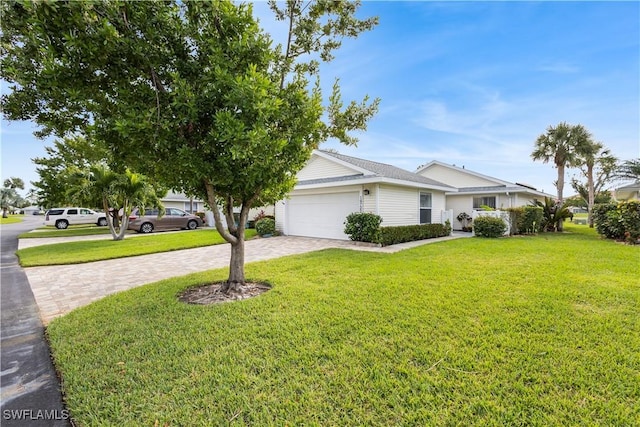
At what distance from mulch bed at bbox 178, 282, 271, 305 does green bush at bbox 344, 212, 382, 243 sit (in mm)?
6164

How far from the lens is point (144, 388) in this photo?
2.53m

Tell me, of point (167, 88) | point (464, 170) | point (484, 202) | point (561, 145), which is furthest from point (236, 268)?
point (561, 145)

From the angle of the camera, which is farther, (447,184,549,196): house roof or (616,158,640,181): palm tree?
(616,158,640,181): palm tree

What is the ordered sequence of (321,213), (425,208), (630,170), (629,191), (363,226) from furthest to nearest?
(629,191) → (630,170) → (425,208) → (321,213) → (363,226)

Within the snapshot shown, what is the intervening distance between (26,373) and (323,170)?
12.4m

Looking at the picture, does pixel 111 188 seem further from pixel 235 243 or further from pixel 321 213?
pixel 235 243

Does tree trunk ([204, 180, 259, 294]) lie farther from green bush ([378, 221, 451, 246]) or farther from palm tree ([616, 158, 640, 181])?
palm tree ([616, 158, 640, 181])

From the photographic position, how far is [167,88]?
4270mm

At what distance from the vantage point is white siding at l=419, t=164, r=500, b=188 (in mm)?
18047

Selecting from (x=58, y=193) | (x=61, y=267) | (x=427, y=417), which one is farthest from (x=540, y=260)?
(x=58, y=193)

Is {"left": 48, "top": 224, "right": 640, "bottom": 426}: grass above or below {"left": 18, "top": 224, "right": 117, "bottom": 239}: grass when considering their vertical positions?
below

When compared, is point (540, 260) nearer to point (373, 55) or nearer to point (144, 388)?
point (373, 55)

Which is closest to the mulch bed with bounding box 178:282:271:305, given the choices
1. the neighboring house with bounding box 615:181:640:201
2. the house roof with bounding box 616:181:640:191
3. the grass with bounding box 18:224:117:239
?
the grass with bounding box 18:224:117:239

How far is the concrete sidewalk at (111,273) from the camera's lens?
532 cm
